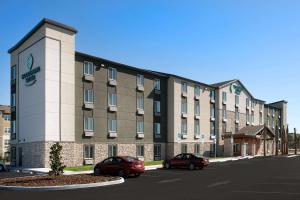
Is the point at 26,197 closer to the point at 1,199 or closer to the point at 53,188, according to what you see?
the point at 1,199

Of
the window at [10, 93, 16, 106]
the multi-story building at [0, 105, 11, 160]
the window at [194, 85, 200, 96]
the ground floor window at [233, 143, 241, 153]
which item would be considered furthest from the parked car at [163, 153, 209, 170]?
the multi-story building at [0, 105, 11, 160]

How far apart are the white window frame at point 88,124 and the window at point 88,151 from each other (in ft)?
5.95

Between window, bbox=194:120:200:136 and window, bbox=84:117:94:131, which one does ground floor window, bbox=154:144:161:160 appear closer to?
window, bbox=194:120:200:136

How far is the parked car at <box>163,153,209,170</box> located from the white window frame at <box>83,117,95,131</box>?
379 inches

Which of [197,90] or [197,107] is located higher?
[197,90]

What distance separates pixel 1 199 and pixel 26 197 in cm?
98

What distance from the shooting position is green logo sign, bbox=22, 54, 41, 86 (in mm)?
40250

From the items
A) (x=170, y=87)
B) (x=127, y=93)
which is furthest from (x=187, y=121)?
(x=127, y=93)

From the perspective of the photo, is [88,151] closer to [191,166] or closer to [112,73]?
[112,73]

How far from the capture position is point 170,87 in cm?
5453

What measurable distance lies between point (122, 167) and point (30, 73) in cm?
1818

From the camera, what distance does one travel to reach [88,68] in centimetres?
4281

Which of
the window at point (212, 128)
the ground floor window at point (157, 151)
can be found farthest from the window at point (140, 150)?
the window at point (212, 128)

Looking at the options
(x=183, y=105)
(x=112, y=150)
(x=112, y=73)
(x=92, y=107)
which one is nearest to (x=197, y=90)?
(x=183, y=105)
